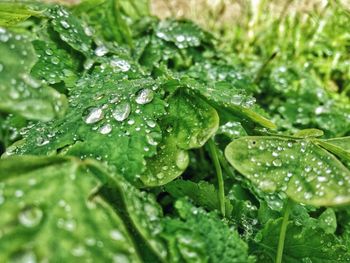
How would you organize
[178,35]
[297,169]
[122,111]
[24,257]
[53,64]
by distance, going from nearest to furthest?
[24,257] → [297,169] → [122,111] → [53,64] → [178,35]

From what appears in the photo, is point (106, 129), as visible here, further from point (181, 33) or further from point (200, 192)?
point (181, 33)

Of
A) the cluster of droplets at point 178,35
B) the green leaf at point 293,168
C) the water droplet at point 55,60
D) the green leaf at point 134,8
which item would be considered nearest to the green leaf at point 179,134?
the green leaf at point 293,168

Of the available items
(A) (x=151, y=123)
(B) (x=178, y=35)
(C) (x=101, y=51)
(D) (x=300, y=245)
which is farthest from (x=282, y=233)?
(B) (x=178, y=35)

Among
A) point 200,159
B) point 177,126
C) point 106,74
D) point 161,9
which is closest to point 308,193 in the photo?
point 177,126

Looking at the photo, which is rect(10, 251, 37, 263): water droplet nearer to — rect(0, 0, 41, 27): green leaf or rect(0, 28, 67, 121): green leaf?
rect(0, 28, 67, 121): green leaf

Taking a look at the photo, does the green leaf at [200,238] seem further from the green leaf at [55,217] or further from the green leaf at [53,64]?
the green leaf at [53,64]

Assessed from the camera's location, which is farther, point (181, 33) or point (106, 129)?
point (181, 33)

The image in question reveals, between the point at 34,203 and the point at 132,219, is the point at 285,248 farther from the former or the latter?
the point at 34,203

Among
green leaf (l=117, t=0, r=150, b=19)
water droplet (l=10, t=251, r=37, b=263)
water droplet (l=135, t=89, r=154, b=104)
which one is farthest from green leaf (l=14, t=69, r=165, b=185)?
green leaf (l=117, t=0, r=150, b=19)
